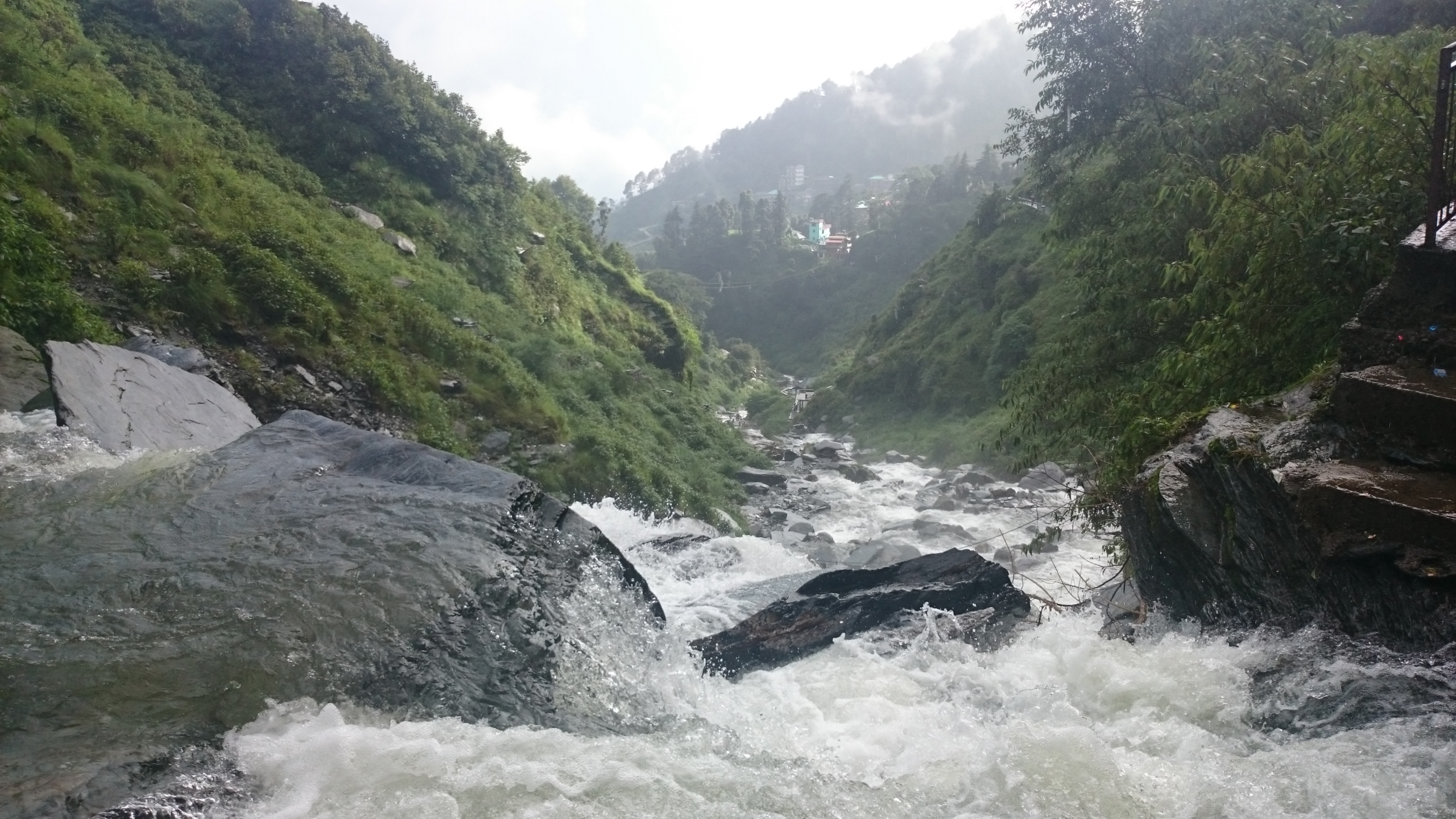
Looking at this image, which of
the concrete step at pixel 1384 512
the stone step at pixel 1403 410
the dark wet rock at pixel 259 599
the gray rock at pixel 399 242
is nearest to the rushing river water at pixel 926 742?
the dark wet rock at pixel 259 599

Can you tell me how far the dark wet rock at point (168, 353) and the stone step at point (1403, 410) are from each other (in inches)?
500

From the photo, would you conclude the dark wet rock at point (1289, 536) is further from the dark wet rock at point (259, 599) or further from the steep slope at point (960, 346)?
the steep slope at point (960, 346)

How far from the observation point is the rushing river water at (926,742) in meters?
4.32

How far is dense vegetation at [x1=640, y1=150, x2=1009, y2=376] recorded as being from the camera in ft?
274

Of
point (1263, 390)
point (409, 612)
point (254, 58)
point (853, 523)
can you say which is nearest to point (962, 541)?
point (853, 523)

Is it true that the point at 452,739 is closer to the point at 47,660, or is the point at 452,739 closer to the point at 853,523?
the point at 47,660

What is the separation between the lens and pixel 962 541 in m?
17.3

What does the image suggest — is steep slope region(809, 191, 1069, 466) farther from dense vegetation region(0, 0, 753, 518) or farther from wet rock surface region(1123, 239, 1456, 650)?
wet rock surface region(1123, 239, 1456, 650)

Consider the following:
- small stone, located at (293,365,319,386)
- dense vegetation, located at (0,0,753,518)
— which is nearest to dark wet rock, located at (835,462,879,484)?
dense vegetation, located at (0,0,753,518)

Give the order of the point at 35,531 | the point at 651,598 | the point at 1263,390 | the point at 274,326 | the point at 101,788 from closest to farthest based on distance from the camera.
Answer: the point at 101,788 → the point at 35,531 → the point at 1263,390 → the point at 651,598 → the point at 274,326

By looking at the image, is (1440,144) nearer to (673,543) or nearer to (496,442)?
(673,543)

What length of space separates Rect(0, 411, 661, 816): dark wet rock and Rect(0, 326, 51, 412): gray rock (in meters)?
2.23

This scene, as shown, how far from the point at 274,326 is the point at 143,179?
354 centimetres

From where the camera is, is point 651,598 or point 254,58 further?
point 254,58
